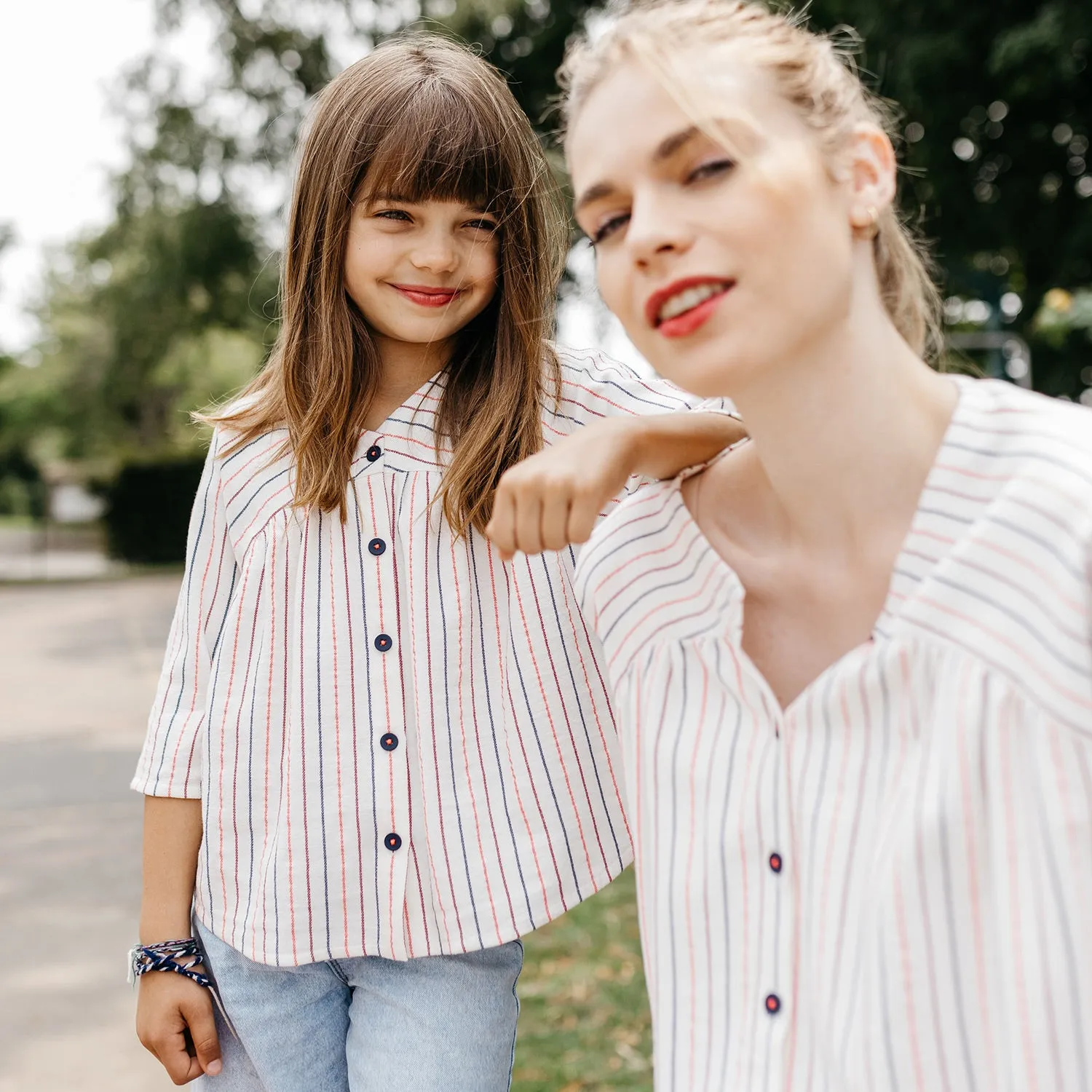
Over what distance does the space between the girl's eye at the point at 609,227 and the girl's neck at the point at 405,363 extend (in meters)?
0.71

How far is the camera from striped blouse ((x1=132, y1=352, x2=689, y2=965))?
195cm

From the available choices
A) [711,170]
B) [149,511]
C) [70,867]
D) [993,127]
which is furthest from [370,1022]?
[149,511]

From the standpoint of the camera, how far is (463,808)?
1954mm

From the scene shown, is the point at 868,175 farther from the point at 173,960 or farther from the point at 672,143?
the point at 173,960

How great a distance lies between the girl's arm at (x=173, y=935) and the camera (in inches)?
81.8

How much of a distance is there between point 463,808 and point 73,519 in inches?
1938

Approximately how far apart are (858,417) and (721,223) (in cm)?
26

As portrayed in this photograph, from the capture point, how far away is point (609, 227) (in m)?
1.46

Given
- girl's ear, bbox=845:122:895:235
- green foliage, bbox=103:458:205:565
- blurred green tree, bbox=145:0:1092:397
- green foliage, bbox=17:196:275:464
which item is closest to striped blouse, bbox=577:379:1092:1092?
girl's ear, bbox=845:122:895:235

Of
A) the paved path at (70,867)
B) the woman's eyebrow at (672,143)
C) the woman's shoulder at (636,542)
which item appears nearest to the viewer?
the woman's eyebrow at (672,143)

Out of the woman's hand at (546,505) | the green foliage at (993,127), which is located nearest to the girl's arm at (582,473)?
the woman's hand at (546,505)

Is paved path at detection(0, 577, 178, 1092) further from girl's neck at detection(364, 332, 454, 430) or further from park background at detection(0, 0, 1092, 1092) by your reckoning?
girl's neck at detection(364, 332, 454, 430)

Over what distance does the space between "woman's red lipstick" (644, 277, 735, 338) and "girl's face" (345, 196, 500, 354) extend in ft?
2.23

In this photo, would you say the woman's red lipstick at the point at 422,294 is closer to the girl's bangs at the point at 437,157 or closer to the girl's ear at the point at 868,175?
the girl's bangs at the point at 437,157
